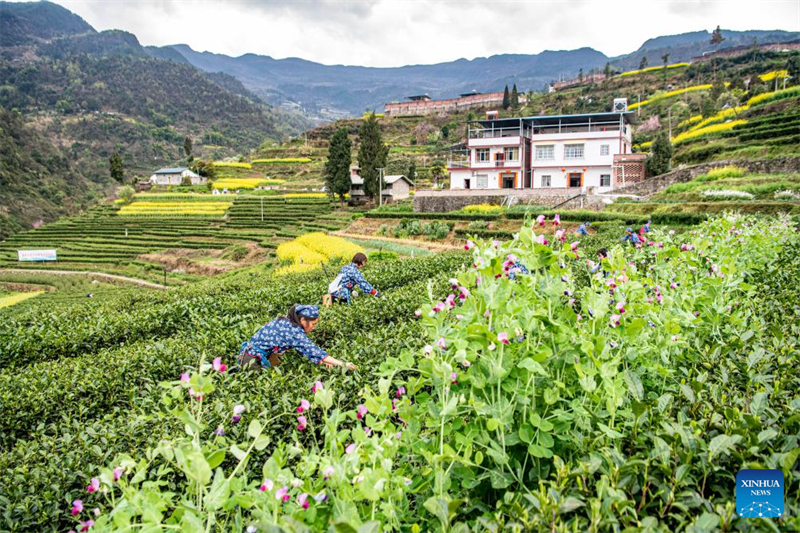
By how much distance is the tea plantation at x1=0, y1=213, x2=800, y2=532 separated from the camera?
A: 70.2 inches

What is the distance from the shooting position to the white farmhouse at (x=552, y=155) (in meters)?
36.0

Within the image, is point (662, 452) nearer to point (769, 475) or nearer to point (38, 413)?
point (769, 475)

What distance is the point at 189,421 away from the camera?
1.92 m

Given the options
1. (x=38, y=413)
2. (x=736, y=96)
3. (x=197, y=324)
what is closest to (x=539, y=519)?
(x=38, y=413)

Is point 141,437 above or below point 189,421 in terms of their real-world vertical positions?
below

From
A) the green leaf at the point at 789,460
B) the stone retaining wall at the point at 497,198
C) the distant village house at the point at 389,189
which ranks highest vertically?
the distant village house at the point at 389,189

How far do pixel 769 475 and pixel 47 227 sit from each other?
190 ft

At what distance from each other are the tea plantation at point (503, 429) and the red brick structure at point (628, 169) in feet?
111

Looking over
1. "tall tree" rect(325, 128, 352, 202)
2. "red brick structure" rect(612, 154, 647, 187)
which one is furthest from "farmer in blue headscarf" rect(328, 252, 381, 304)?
"tall tree" rect(325, 128, 352, 202)

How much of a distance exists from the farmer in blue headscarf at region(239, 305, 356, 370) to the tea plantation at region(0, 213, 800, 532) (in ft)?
0.73

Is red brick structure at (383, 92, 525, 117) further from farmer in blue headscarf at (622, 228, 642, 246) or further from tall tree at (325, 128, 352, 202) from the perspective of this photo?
farmer in blue headscarf at (622, 228, 642, 246)

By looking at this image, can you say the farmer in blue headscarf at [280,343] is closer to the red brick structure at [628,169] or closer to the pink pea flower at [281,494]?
the pink pea flower at [281,494]

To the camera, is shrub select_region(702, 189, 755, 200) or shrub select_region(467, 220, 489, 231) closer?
shrub select_region(702, 189, 755, 200)

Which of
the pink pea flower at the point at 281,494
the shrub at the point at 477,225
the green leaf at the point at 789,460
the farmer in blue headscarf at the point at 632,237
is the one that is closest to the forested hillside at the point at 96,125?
the shrub at the point at 477,225
